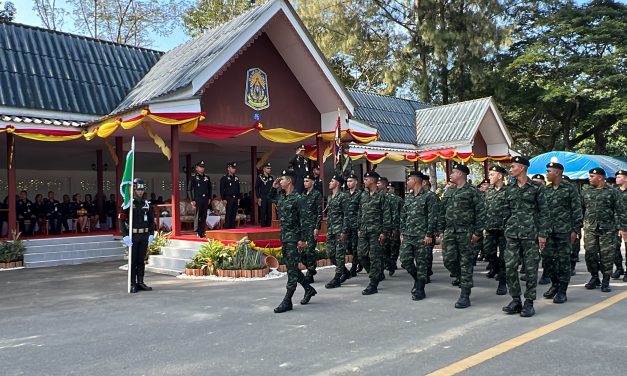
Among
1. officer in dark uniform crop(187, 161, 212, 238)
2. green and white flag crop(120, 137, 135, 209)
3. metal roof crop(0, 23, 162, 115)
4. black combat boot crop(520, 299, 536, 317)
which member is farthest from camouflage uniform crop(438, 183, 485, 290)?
metal roof crop(0, 23, 162, 115)

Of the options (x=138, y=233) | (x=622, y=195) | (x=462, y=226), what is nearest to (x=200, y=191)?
(x=138, y=233)

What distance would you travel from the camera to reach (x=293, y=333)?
525cm

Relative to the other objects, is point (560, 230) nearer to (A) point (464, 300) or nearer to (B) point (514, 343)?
(A) point (464, 300)

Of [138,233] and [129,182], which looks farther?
[129,182]

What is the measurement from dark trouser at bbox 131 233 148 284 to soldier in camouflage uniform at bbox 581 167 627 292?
6.94 m

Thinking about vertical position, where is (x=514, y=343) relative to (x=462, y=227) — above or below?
below

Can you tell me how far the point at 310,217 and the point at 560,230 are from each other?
3466 millimetres

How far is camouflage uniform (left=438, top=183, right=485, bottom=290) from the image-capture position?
6.48 meters

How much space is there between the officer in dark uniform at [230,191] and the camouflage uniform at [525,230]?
24.0 ft

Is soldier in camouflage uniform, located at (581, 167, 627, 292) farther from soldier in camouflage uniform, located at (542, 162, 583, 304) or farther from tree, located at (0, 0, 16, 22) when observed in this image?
tree, located at (0, 0, 16, 22)

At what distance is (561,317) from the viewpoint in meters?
5.69

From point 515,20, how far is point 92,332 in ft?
97.6

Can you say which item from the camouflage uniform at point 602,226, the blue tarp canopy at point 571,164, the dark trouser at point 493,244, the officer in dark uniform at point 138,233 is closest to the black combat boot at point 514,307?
the dark trouser at point 493,244

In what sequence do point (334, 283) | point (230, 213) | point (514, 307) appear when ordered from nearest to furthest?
1. point (514, 307)
2. point (334, 283)
3. point (230, 213)
